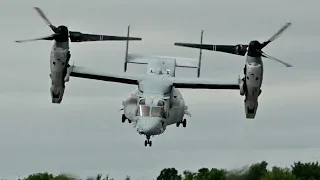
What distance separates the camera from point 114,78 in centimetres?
9988

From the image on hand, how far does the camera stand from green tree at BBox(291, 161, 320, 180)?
146000 mm

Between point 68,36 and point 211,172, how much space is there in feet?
136

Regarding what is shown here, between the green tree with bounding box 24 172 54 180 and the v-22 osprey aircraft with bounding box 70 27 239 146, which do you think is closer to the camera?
the v-22 osprey aircraft with bounding box 70 27 239 146

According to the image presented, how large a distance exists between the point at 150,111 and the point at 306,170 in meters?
53.6

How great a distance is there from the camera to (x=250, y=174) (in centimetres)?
12088

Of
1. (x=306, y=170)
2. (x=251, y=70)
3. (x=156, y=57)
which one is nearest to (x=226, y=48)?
(x=251, y=70)

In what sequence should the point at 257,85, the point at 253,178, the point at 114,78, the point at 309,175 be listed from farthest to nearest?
1. the point at 309,175
2. the point at 253,178
3. the point at 114,78
4. the point at 257,85

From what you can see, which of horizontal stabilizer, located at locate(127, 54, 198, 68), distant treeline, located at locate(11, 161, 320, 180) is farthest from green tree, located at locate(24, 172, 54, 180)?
horizontal stabilizer, located at locate(127, 54, 198, 68)

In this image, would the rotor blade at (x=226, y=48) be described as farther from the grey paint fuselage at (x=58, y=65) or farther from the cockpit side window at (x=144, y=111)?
the grey paint fuselage at (x=58, y=65)

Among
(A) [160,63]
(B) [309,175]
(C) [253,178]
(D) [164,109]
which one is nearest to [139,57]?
(A) [160,63]

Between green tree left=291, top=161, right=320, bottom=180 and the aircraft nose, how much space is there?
51133 millimetres

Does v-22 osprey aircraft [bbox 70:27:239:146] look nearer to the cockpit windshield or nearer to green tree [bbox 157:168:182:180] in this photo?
the cockpit windshield

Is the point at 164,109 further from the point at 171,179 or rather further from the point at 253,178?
the point at 171,179

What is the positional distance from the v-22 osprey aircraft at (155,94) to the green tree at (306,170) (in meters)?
44.9
